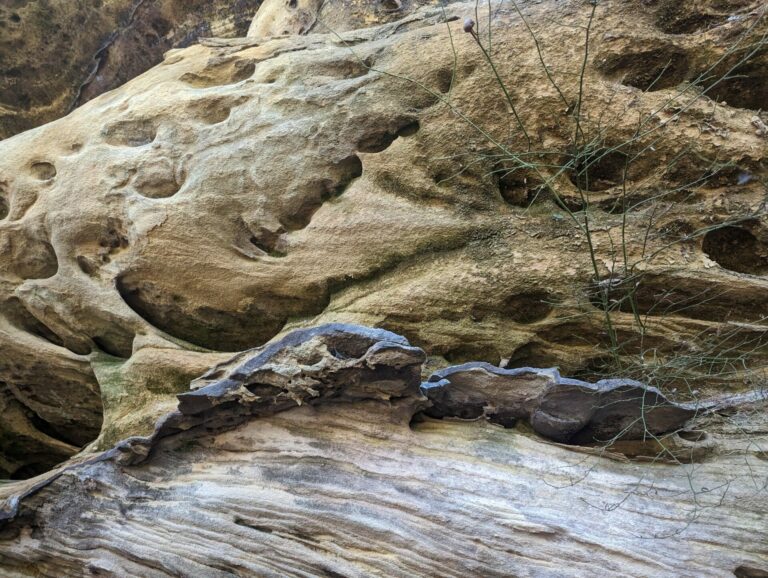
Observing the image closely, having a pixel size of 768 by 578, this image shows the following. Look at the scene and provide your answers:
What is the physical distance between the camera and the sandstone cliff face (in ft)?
8.53

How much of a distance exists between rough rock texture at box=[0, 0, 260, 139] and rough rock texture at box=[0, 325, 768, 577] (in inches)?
174

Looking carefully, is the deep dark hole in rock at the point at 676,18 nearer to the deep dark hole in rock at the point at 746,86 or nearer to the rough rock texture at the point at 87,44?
the deep dark hole in rock at the point at 746,86

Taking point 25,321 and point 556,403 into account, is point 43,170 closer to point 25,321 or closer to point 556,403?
point 25,321

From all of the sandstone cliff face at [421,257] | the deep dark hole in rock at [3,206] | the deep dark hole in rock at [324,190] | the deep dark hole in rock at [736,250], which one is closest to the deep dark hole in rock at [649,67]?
the sandstone cliff face at [421,257]

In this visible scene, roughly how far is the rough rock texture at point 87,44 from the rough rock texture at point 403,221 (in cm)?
245

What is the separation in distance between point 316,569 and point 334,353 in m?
0.76

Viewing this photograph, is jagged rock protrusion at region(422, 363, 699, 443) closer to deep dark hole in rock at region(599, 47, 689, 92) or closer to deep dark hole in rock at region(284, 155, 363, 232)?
deep dark hole in rock at region(284, 155, 363, 232)

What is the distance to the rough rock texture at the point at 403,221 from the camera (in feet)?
9.80

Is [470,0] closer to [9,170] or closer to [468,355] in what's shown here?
[468,355]

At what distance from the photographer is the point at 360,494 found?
8.25 ft

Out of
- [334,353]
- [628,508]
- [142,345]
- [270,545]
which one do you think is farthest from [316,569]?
[142,345]

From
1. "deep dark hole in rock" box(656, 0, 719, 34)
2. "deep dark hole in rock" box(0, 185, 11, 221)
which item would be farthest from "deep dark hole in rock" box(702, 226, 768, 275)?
"deep dark hole in rock" box(0, 185, 11, 221)

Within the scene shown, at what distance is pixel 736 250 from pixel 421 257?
138 cm

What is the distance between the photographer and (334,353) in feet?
8.66
